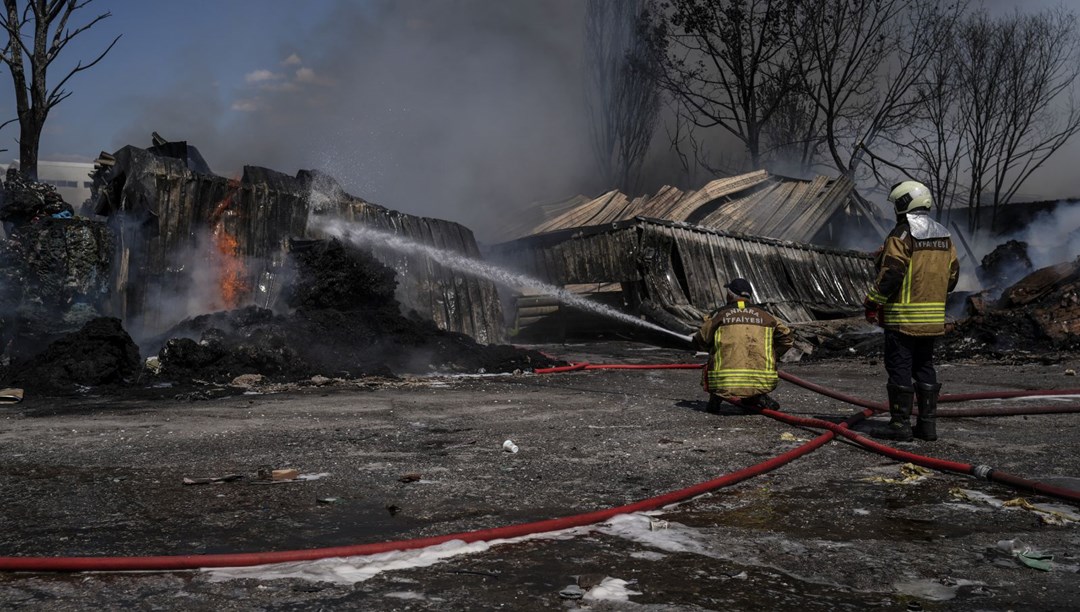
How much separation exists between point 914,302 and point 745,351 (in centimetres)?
136

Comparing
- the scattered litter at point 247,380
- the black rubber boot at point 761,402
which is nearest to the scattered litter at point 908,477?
the black rubber boot at point 761,402

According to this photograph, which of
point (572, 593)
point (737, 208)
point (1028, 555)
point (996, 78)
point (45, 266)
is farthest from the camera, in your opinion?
point (996, 78)

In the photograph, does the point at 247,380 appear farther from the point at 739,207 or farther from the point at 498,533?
the point at 739,207

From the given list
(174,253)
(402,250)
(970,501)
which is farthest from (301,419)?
(402,250)

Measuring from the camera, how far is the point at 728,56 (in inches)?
962

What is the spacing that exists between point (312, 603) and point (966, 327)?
457 inches

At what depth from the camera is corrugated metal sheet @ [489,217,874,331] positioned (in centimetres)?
1488

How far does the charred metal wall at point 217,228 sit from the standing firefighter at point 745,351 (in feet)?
21.1

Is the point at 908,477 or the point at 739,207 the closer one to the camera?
the point at 908,477

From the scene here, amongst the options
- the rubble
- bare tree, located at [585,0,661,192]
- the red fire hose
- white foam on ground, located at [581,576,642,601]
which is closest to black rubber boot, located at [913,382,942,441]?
the red fire hose

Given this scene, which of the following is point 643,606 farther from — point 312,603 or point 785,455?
point 785,455

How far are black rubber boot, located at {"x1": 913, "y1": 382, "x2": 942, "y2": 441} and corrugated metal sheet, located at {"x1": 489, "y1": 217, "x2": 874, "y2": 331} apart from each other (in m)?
8.12

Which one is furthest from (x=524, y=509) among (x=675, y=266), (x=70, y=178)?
(x=70, y=178)

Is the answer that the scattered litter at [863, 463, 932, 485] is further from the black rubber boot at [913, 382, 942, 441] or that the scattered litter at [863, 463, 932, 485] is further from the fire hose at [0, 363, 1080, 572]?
the black rubber boot at [913, 382, 942, 441]
